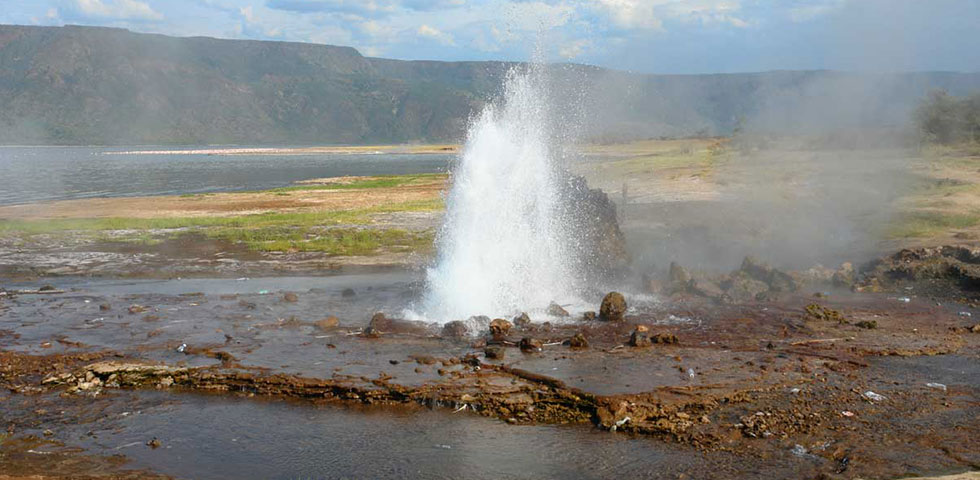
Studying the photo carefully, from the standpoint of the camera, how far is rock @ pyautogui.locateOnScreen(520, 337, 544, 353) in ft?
32.3

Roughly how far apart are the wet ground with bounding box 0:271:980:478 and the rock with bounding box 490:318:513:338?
0.11m

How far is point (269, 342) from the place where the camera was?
10.6m

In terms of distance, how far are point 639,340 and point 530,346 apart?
136 centimetres

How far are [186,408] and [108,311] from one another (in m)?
5.60

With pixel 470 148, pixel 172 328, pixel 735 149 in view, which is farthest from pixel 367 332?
pixel 735 149

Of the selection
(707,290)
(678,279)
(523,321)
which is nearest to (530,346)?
(523,321)

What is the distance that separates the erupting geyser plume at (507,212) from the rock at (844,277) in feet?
15.4

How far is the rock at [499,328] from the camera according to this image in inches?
419

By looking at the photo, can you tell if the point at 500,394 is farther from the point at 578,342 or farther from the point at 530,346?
the point at 578,342

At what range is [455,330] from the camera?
10.6 m

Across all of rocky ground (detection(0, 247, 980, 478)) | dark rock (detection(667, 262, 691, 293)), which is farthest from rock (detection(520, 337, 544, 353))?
dark rock (detection(667, 262, 691, 293))

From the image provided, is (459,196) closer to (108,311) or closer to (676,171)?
(108,311)

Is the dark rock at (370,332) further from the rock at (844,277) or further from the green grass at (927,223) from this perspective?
the green grass at (927,223)

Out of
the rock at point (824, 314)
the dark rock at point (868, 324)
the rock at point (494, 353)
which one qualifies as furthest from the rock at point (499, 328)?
the dark rock at point (868, 324)
